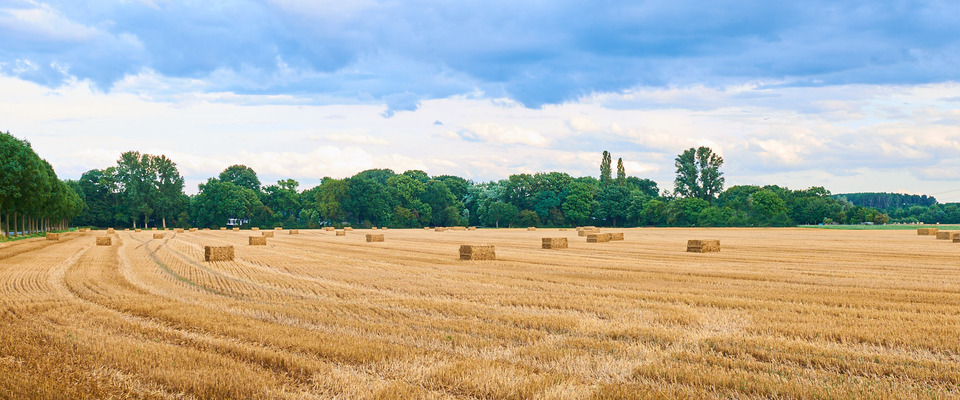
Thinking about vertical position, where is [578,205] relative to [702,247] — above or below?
above

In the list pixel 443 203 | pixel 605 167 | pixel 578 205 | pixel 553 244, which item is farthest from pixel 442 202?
pixel 553 244

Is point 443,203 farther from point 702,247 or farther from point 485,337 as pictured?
point 485,337

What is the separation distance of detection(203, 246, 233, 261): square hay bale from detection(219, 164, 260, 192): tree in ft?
442

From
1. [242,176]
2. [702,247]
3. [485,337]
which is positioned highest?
[242,176]

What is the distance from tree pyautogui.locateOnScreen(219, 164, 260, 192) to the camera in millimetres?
154500

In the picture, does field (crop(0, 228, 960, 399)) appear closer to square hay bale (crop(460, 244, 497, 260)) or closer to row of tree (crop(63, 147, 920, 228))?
square hay bale (crop(460, 244, 497, 260))

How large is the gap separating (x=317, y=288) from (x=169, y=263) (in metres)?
12.3

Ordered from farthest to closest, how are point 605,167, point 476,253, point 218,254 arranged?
1. point 605,167
2. point 218,254
3. point 476,253

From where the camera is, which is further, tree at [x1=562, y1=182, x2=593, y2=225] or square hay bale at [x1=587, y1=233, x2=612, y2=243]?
tree at [x1=562, y1=182, x2=593, y2=225]

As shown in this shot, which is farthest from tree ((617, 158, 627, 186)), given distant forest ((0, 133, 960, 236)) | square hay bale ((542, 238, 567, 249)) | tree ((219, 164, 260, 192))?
square hay bale ((542, 238, 567, 249))

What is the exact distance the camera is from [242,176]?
154375mm

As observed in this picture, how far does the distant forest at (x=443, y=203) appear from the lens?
121375 mm

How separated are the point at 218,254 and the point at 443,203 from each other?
364 ft

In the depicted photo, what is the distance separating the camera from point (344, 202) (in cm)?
12700
